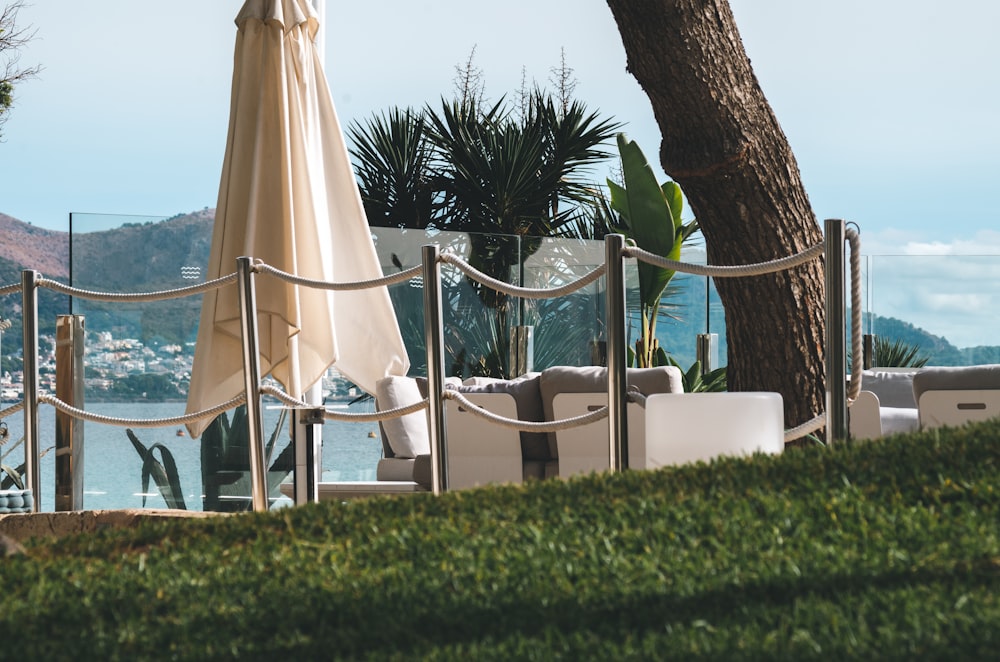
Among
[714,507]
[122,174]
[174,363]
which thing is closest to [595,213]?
[174,363]

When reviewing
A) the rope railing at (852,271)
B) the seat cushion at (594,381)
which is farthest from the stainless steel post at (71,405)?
the rope railing at (852,271)

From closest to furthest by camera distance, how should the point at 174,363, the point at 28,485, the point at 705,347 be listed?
1. the point at 28,485
2. the point at 174,363
3. the point at 705,347

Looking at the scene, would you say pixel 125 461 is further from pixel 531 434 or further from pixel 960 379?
pixel 960 379

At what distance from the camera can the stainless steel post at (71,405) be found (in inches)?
185

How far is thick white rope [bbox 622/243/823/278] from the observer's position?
10.8 feet

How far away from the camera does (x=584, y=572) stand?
2072mm

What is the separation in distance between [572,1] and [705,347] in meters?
15.1

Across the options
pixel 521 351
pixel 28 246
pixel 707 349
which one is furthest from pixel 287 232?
pixel 28 246

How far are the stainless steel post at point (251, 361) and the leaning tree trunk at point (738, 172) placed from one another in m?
2.25

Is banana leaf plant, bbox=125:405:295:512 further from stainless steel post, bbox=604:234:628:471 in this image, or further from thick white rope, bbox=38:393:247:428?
stainless steel post, bbox=604:234:628:471

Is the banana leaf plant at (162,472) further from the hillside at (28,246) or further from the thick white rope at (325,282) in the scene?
the hillside at (28,246)

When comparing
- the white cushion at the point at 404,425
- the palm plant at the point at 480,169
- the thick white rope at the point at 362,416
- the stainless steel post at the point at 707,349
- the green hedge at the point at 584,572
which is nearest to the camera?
the green hedge at the point at 584,572

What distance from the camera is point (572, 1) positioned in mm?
23391

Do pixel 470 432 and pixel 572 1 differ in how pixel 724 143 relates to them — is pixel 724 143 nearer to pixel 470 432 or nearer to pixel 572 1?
pixel 470 432
